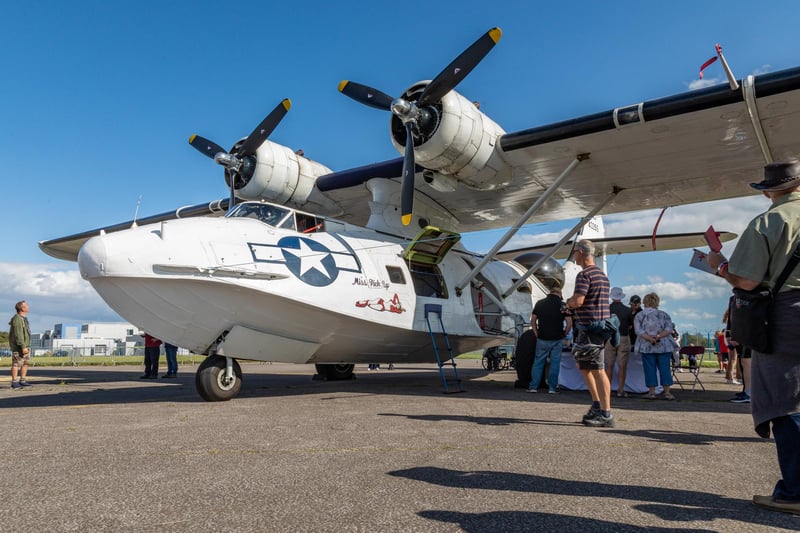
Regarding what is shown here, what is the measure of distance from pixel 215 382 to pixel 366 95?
18.2ft

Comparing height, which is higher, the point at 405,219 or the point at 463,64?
the point at 463,64

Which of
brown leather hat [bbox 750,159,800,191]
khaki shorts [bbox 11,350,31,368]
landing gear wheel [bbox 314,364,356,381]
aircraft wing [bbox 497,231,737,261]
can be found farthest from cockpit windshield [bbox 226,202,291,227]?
aircraft wing [bbox 497,231,737,261]

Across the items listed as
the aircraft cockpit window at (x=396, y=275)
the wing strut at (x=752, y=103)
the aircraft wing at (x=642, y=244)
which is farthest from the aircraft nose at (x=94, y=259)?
the aircraft wing at (x=642, y=244)

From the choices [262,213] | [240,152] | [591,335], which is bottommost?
[591,335]

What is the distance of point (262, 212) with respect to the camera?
8.15 m

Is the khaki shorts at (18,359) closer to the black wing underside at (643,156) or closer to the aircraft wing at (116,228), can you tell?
the aircraft wing at (116,228)

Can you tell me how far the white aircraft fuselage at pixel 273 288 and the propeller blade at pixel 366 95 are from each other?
225cm

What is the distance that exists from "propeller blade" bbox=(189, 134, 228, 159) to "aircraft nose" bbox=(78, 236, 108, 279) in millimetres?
5408

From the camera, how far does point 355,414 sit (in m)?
6.07

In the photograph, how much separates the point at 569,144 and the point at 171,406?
730 centimetres

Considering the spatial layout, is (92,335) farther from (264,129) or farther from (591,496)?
(591,496)

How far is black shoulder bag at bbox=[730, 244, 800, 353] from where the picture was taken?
107 inches

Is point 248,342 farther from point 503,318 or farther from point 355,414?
point 503,318

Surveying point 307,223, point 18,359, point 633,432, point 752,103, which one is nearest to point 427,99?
point 307,223
